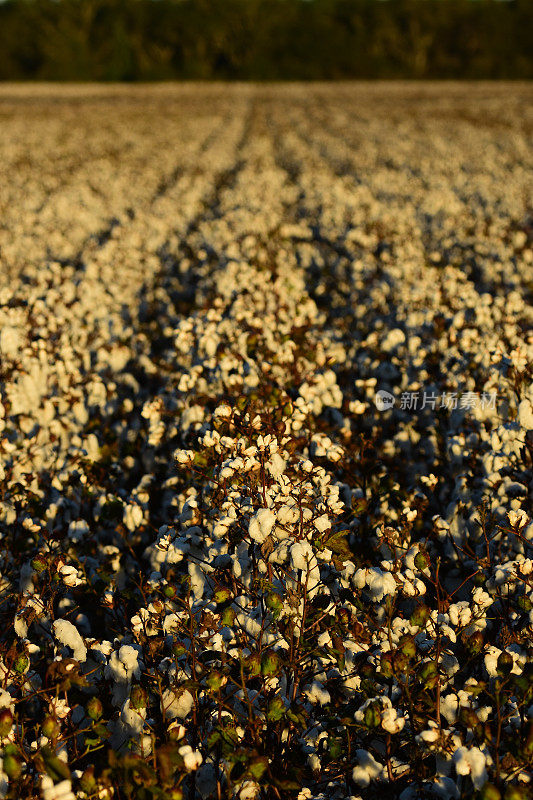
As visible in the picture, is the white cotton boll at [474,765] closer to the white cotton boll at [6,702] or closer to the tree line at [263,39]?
the white cotton boll at [6,702]

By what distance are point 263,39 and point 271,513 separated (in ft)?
262

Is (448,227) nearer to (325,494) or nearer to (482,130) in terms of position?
(325,494)

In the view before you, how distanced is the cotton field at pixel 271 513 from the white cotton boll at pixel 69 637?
0.02 metres

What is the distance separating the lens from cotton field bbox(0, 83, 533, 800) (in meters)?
2.23

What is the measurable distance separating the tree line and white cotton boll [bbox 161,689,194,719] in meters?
75.8

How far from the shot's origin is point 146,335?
6887 millimetres

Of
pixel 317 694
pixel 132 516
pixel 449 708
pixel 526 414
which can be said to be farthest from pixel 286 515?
pixel 526 414

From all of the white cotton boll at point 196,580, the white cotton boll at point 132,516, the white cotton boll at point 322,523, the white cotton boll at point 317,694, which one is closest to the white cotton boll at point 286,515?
the white cotton boll at point 322,523

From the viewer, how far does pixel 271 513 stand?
2518 millimetres

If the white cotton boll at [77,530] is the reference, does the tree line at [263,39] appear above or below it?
above

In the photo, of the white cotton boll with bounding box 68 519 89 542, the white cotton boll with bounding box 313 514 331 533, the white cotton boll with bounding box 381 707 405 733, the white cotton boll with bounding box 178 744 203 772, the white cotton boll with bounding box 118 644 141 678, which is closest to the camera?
the white cotton boll with bounding box 178 744 203 772

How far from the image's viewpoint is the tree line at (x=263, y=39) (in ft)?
222

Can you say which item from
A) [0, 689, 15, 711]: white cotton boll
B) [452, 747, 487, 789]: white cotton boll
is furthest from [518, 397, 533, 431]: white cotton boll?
[0, 689, 15, 711]: white cotton boll

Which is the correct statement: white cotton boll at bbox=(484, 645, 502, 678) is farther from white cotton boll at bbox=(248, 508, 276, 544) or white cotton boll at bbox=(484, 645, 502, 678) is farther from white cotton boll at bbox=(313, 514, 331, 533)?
white cotton boll at bbox=(248, 508, 276, 544)
